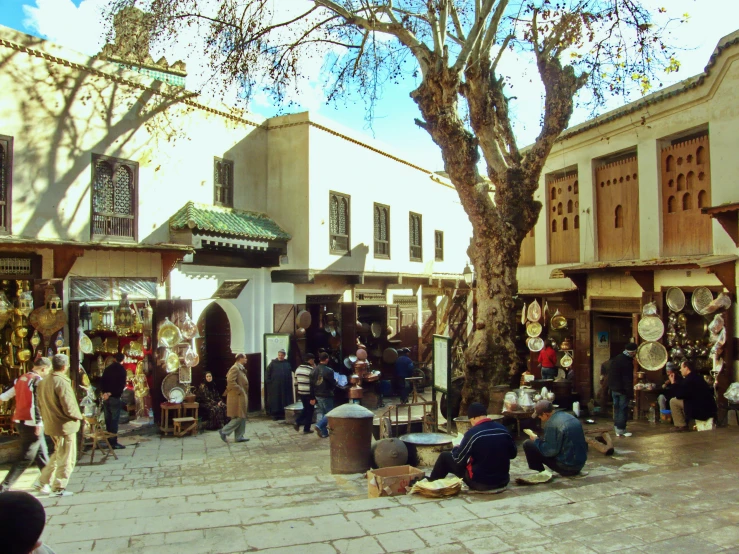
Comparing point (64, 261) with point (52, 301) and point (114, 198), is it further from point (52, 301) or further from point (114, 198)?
point (114, 198)

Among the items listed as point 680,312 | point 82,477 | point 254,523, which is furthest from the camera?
point 680,312

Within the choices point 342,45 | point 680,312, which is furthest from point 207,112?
point 680,312

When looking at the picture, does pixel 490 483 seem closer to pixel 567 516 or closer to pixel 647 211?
pixel 567 516

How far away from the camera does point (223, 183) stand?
15.1 meters

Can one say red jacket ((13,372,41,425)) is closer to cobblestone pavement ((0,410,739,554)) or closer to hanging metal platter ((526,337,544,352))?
cobblestone pavement ((0,410,739,554))

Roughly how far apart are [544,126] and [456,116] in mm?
1689

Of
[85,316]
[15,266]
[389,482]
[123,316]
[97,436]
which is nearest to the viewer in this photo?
[389,482]

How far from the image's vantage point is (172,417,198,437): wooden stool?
476 inches

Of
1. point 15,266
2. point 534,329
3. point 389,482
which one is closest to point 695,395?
point 534,329

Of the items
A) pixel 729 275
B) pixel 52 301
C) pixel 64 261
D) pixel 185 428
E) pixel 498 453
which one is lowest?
pixel 185 428

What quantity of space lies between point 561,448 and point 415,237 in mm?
14626

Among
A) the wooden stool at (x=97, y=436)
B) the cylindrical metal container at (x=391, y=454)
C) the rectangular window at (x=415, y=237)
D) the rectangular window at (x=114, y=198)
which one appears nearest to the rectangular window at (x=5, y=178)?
the rectangular window at (x=114, y=198)

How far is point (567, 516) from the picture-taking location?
574 centimetres

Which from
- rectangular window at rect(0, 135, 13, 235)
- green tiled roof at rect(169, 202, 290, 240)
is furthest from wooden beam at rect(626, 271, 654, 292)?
rectangular window at rect(0, 135, 13, 235)
